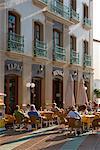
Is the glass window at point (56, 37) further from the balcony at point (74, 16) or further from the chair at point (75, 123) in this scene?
the chair at point (75, 123)

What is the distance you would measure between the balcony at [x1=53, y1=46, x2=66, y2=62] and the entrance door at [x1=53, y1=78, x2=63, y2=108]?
1500 millimetres

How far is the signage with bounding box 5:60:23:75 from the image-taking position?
21.2 metres

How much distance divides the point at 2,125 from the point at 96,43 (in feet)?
81.1

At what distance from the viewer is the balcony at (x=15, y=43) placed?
69.6 ft

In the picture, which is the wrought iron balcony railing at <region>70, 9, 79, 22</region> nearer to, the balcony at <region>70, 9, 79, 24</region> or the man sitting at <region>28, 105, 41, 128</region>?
the balcony at <region>70, 9, 79, 24</region>

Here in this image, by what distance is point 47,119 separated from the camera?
20.1 metres

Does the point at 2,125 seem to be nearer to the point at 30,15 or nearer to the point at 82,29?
the point at 30,15

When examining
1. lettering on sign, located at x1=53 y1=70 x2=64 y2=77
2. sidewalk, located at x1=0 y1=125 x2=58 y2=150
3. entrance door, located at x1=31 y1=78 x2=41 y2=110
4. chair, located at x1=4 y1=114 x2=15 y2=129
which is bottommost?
sidewalk, located at x1=0 y1=125 x2=58 y2=150

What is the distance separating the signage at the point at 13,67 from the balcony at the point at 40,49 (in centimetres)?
195

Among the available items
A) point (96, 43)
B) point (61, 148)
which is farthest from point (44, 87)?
point (96, 43)

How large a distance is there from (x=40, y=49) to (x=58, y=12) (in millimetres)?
4032

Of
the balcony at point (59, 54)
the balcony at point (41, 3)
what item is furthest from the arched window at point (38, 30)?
the balcony at point (59, 54)

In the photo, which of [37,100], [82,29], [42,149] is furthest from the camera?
[82,29]

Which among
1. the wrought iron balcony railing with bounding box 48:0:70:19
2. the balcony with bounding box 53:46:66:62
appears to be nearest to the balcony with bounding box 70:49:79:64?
the balcony with bounding box 53:46:66:62
